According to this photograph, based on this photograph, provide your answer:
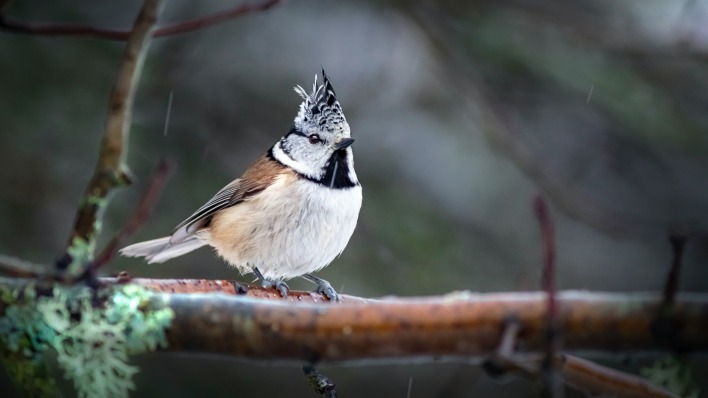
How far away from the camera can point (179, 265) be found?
6.14m

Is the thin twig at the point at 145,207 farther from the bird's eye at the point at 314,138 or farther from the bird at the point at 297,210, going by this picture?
the bird's eye at the point at 314,138

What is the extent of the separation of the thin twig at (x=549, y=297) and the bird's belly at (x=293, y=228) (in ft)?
8.69

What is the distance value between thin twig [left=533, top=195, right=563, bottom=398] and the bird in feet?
8.02

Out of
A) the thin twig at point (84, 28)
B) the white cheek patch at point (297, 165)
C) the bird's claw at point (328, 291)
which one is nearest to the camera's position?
the thin twig at point (84, 28)

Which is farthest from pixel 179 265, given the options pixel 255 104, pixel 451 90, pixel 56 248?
pixel 451 90

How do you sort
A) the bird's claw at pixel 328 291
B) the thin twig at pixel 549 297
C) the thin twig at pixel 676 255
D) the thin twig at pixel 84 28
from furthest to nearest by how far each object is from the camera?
1. the bird's claw at pixel 328 291
2. the thin twig at pixel 84 28
3. the thin twig at pixel 676 255
4. the thin twig at pixel 549 297

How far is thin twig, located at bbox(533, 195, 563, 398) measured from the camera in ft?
4.88

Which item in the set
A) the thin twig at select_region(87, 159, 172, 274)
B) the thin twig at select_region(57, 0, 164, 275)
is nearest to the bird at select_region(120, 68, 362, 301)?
the thin twig at select_region(57, 0, 164, 275)

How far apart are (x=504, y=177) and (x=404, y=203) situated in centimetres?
148

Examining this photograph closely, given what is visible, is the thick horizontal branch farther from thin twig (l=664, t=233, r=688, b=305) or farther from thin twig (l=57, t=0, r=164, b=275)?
thin twig (l=57, t=0, r=164, b=275)

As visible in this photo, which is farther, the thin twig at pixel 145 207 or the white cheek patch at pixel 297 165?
the white cheek patch at pixel 297 165

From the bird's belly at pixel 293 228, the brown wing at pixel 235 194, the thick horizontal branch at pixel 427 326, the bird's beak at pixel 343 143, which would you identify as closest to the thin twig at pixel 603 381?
the thick horizontal branch at pixel 427 326

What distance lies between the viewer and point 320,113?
4410mm

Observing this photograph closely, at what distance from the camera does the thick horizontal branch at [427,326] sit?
1.87m
